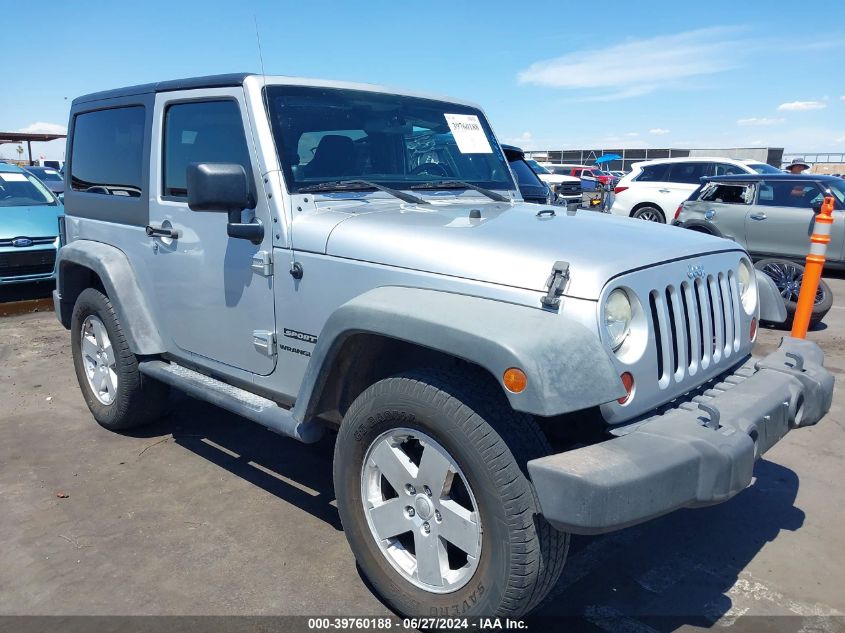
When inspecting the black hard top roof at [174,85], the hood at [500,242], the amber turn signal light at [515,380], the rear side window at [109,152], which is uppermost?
the black hard top roof at [174,85]

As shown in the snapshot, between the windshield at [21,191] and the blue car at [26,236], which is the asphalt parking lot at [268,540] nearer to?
the blue car at [26,236]

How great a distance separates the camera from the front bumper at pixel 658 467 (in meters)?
2.00

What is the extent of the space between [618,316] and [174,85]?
270cm

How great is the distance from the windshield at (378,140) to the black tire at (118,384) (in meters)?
1.71

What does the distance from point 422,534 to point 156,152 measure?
8.54 feet

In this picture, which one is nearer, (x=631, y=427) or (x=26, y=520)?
(x=631, y=427)

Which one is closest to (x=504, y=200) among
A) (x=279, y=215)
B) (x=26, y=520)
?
(x=279, y=215)

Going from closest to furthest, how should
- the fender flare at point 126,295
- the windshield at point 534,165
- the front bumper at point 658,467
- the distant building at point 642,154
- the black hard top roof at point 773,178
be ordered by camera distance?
the front bumper at point 658,467, the fender flare at point 126,295, the black hard top roof at point 773,178, the windshield at point 534,165, the distant building at point 642,154

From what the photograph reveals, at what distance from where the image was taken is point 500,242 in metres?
2.56

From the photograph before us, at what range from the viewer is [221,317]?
3.46 metres

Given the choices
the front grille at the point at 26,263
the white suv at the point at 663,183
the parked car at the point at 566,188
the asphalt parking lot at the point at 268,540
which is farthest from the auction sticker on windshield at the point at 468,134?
the white suv at the point at 663,183

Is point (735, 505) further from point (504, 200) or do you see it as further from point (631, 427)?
point (504, 200)

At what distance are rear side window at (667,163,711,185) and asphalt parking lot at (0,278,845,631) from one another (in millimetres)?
10620

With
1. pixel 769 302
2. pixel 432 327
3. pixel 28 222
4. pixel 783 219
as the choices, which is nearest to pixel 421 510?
pixel 432 327
